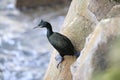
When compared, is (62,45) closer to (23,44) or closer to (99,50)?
(99,50)

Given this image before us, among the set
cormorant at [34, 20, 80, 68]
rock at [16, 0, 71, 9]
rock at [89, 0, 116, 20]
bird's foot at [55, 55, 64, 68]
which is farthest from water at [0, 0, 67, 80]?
rock at [89, 0, 116, 20]

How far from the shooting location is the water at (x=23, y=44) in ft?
38.4

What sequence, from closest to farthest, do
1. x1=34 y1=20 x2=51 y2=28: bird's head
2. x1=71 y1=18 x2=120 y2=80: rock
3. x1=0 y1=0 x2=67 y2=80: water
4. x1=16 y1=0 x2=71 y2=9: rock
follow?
x1=71 y1=18 x2=120 y2=80: rock, x1=34 y1=20 x2=51 y2=28: bird's head, x1=0 y1=0 x2=67 y2=80: water, x1=16 y1=0 x2=71 y2=9: rock

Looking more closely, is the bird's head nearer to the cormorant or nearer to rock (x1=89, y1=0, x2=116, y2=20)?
the cormorant

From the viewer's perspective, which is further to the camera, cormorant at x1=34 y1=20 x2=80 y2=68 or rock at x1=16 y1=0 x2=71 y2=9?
rock at x1=16 y1=0 x2=71 y2=9

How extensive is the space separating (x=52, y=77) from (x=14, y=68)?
5.80m

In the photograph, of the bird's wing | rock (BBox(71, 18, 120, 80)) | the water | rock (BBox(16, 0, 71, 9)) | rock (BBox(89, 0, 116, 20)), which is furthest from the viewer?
rock (BBox(16, 0, 71, 9))

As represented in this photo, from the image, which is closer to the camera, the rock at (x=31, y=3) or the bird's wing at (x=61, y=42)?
the bird's wing at (x=61, y=42)

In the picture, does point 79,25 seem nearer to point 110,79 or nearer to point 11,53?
point 110,79

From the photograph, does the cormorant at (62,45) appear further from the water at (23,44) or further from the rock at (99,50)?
the water at (23,44)

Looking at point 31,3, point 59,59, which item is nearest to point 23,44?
point 31,3

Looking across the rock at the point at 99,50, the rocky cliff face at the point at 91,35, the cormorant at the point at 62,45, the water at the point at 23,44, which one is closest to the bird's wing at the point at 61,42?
the cormorant at the point at 62,45

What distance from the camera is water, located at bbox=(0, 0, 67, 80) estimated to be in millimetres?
11711

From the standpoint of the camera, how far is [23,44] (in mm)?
13227
